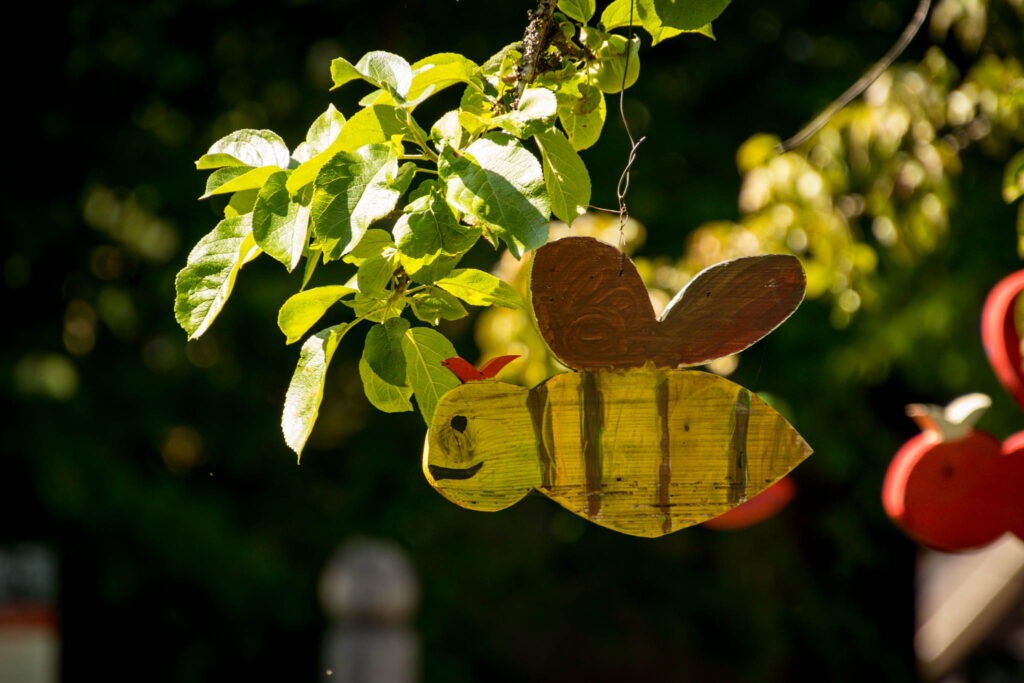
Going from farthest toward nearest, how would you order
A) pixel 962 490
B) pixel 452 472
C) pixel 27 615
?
pixel 27 615 < pixel 962 490 < pixel 452 472

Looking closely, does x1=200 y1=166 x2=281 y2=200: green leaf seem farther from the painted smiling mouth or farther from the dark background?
the dark background

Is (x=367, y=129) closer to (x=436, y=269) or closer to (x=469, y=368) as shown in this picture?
(x=436, y=269)

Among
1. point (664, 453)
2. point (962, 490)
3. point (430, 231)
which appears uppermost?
point (430, 231)

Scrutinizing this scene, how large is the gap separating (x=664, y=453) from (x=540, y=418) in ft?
0.46

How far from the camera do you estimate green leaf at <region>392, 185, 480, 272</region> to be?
0.88 meters

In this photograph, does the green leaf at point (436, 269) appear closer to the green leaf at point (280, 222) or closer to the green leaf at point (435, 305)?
the green leaf at point (435, 305)

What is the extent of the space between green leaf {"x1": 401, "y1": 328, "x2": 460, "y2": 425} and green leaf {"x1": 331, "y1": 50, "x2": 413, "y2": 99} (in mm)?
246

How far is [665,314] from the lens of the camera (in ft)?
3.53

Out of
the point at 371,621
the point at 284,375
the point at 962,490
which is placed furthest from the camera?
the point at 284,375

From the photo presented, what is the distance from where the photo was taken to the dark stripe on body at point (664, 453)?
1.07m

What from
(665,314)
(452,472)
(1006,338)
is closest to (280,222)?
(452,472)

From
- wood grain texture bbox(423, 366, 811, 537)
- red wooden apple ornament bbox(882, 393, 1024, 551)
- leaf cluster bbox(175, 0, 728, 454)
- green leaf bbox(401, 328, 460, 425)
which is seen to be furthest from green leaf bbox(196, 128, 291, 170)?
red wooden apple ornament bbox(882, 393, 1024, 551)

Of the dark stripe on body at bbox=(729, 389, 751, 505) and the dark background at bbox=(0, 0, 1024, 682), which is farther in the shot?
the dark background at bbox=(0, 0, 1024, 682)

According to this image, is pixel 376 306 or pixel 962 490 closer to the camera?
pixel 376 306
